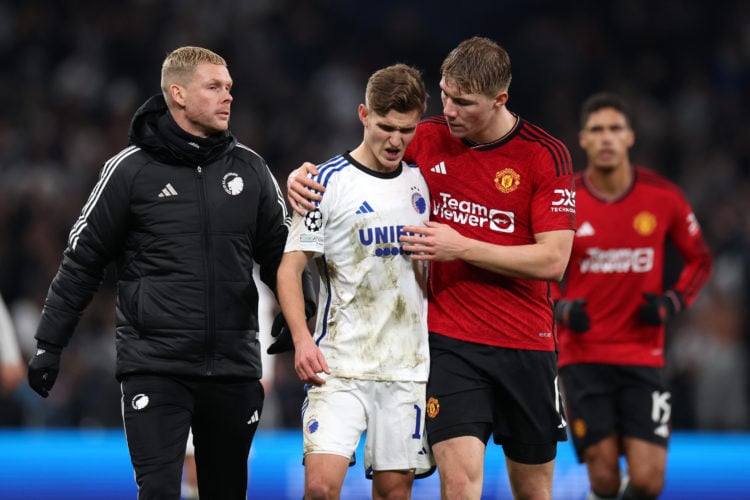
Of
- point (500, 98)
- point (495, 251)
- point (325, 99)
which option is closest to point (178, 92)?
→ point (500, 98)

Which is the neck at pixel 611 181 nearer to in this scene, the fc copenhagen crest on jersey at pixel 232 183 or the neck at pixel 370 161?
the neck at pixel 370 161

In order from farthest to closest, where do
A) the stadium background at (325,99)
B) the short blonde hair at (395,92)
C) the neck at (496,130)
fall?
the stadium background at (325,99) → the neck at (496,130) → the short blonde hair at (395,92)

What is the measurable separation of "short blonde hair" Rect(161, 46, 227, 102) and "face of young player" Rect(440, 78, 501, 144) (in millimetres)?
1082

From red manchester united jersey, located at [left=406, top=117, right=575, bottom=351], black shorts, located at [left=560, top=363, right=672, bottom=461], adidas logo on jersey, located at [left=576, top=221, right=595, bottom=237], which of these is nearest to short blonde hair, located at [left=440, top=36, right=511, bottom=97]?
red manchester united jersey, located at [left=406, top=117, right=575, bottom=351]

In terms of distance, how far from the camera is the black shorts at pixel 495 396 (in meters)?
5.34

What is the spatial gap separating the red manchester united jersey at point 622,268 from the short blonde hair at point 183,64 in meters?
3.03

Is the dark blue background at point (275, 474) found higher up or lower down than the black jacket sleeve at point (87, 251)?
lower down

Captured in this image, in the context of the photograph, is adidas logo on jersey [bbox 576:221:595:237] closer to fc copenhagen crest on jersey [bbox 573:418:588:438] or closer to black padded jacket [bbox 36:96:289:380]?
fc copenhagen crest on jersey [bbox 573:418:588:438]

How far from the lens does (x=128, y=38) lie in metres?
14.8

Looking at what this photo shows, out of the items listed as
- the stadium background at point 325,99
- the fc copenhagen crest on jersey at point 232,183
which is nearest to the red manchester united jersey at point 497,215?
the fc copenhagen crest on jersey at point 232,183

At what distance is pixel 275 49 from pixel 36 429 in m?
6.40

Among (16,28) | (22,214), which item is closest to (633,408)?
(22,214)

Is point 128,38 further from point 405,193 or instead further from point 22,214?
point 405,193

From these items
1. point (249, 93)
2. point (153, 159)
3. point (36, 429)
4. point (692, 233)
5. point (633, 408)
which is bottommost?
point (36, 429)
